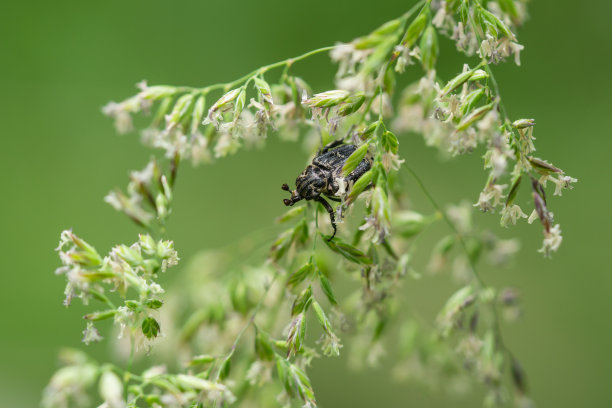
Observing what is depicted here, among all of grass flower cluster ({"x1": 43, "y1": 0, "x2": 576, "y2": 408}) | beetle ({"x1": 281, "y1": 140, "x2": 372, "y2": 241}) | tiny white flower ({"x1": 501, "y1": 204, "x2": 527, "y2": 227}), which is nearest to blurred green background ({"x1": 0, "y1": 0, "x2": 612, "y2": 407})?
grass flower cluster ({"x1": 43, "y1": 0, "x2": 576, "y2": 408})

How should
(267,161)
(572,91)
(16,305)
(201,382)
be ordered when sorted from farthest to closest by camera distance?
(267,161) < (572,91) < (16,305) < (201,382)

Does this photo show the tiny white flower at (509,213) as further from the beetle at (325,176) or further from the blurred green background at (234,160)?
the blurred green background at (234,160)

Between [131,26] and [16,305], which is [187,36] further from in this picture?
[16,305]

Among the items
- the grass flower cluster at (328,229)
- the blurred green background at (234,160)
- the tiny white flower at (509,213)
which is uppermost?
the blurred green background at (234,160)

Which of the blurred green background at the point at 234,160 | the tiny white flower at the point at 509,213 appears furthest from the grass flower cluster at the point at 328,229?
the blurred green background at the point at 234,160

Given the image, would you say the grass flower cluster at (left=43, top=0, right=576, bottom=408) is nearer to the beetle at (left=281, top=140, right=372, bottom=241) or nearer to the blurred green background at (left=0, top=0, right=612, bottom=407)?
the beetle at (left=281, top=140, right=372, bottom=241)

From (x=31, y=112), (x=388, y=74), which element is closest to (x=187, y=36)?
(x=31, y=112)
